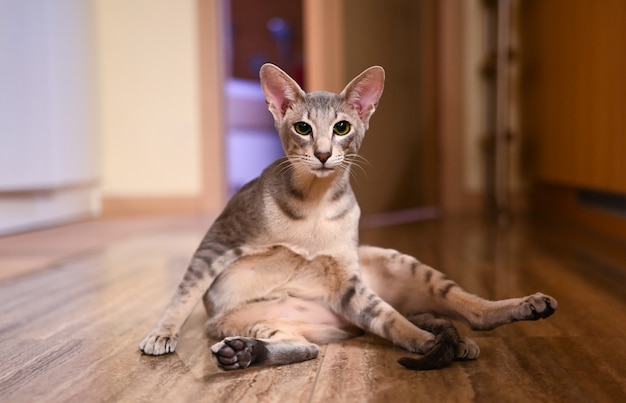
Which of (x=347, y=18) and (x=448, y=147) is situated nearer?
(x=347, y=18)

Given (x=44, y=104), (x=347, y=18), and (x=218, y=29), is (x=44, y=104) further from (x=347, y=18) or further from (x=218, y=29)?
(x=347, y=18)

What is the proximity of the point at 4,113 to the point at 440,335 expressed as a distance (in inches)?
102

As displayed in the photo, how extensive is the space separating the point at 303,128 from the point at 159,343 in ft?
1.56

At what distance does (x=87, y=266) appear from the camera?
7.67ft

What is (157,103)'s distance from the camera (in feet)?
13.5

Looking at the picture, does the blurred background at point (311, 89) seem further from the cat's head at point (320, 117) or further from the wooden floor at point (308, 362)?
the cat's head at point (320, 117)

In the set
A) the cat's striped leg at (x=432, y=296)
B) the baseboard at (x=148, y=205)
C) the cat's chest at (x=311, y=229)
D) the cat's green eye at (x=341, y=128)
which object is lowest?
the baseboard at (x=148, y=205)

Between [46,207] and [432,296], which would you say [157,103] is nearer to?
[46,207]

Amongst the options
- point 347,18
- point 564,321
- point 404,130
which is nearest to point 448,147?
point 404,130

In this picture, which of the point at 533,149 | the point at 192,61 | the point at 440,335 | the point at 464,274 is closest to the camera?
the point at 440,335

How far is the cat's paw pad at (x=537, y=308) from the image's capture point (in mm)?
1141

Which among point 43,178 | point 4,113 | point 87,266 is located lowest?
point 87,266

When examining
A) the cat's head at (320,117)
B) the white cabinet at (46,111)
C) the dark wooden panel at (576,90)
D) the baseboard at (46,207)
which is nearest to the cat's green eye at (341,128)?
the cat's head at (320,117)

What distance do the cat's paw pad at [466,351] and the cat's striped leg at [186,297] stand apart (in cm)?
44
